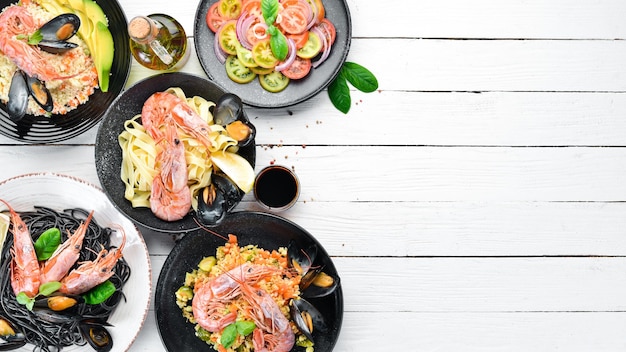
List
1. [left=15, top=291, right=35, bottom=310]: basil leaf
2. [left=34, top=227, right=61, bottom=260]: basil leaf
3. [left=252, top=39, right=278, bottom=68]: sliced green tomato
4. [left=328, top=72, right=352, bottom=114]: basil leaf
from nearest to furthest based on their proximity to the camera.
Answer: [left=15, top=291, right=35, bottom=310]: basil leaf
[left=34, top=227, right=61, bottom=260]: basil leaf
[left=252, top=39, right=278, bottom=68]: sliced green tomato
[left=328, top=72, right=352, bottom=114]: basil leaf

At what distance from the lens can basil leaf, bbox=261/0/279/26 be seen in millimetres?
2008

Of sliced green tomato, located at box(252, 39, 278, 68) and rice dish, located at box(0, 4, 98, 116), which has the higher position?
sliced green tomato, located at box(252, 39, 278, 68)

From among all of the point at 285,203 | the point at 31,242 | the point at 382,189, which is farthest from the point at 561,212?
the point at 31,242

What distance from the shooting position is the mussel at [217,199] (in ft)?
6.26

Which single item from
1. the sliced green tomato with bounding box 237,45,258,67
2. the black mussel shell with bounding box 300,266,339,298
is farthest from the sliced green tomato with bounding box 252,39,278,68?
the black mussel shell with bounding box 300,266,339,298

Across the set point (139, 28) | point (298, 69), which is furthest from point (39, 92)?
point (298, 69)

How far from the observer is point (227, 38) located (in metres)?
2.08

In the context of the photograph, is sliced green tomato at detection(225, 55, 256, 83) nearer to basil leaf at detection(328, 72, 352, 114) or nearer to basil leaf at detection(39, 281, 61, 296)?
basil leaf at detection(328, 72, 352, 114)

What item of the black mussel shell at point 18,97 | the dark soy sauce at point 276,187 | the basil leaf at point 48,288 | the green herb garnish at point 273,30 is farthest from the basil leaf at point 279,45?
the basil leaf at point 48,288

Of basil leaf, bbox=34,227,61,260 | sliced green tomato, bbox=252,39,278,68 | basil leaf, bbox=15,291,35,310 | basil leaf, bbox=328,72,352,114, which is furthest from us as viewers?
basil leaf, bbox=328,72,352,114

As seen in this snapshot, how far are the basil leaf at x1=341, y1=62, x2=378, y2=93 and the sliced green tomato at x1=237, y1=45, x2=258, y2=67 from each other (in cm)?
35

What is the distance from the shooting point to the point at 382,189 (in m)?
2.26

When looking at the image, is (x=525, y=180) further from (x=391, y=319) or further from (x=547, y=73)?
(x=391, y=319)

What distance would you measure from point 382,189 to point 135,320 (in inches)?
40.1
